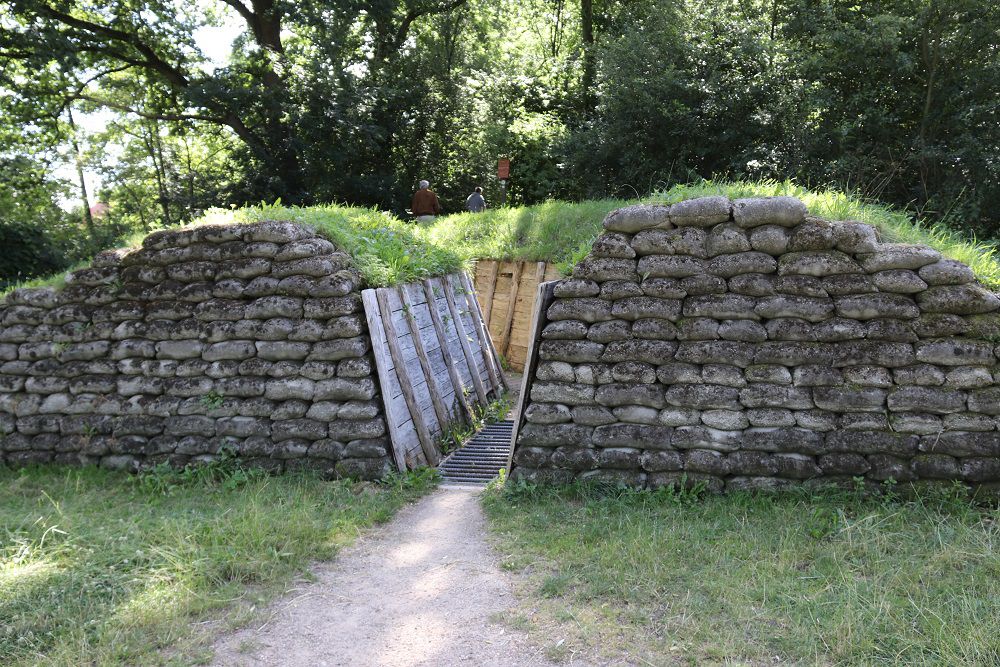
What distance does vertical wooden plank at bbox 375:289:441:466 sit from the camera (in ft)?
20.9

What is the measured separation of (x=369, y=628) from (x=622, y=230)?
3490 millimetres

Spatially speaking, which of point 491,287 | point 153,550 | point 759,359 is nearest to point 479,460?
point 759,359

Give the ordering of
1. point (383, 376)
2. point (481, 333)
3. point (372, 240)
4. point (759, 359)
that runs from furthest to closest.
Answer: point (481, 333) → point (372, 240) → point (383, 376) → point (759, 359)

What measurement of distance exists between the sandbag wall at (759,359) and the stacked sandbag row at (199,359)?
172 cm

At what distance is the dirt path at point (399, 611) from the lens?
11.7ft

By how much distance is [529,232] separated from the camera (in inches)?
492

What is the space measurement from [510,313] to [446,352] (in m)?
4.13

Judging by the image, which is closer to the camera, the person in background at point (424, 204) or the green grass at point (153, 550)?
the green grass at point (153, 550)

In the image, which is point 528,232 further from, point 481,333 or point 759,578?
point 759,578

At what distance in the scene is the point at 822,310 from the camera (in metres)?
5.11

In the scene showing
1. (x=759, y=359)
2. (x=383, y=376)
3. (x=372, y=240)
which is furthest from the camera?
(x=372, y=240)

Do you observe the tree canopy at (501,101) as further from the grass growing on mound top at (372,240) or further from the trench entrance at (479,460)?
the trench entrance at (479,460)

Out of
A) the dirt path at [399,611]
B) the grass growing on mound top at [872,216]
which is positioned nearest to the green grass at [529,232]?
the grass growing on mound top at [872,216]

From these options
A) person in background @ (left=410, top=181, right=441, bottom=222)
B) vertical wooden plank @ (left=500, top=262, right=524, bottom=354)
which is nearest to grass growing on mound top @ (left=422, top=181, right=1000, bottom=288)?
vertical wooden plank @ (left=500, top=262, right=524, bottom=354)
